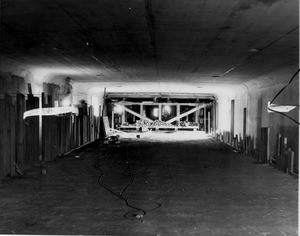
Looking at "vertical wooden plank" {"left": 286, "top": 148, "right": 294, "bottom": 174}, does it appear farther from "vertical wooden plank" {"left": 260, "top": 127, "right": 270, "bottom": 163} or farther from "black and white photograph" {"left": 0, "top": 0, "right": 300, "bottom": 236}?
"vertical wooden plank" {"left": 260, "top": 127, "right": 270, "bottom": 163}

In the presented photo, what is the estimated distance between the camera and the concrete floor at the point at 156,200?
17.0 ft

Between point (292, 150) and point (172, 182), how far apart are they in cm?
424

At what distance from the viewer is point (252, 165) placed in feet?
37.1

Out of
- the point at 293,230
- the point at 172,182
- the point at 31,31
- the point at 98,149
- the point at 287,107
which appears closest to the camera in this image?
the point at 287,107

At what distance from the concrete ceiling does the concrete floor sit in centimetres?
329

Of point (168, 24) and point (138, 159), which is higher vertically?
point (168, 24)

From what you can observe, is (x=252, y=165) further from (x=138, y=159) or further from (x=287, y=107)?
(x=287, y=107)

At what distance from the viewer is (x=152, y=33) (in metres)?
5.90

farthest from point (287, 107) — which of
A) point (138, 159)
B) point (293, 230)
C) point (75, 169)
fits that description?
point (138, 159)

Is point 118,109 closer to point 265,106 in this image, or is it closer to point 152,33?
point 265,106

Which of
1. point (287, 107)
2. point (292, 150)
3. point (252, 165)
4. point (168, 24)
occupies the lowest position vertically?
point (252, 165)

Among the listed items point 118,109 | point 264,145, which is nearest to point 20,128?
point 264,145

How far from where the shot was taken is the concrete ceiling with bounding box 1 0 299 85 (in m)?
4.43

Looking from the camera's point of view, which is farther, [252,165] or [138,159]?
[138,159]
